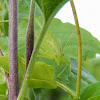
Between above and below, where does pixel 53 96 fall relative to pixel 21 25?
below

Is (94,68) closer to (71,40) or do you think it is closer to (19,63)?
(71,40)

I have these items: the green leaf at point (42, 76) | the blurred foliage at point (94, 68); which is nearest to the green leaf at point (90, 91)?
the green leaf at point (42, 76)

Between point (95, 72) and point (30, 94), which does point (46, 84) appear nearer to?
point (30, 94)

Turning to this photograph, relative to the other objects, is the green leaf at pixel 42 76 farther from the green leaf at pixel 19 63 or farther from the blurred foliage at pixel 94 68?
the blurred foliage at pixel 94 68

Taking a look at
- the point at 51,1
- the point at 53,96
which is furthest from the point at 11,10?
the point at 53,96

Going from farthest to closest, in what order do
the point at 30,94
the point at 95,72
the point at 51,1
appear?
the point at 95,72 < the point at 30,94 < the point at 51,1

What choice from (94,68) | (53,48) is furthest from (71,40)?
(94,68)

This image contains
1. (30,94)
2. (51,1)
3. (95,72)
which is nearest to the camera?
(51,1)
